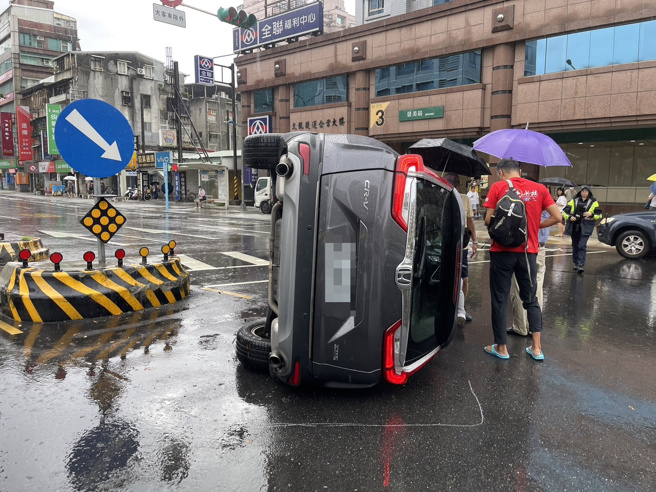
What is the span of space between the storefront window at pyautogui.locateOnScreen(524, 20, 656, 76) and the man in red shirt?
1852 cm

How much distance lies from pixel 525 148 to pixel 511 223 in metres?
1.42

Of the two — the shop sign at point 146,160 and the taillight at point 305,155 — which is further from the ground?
the shop sign at point 146,160

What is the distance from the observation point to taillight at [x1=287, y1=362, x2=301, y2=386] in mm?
3492

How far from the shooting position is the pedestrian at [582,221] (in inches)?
388

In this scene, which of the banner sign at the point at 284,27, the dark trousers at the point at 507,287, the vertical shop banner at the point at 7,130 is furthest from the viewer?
the vertical shop banner at the point at 7,130

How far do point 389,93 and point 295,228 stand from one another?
2463 centimetres

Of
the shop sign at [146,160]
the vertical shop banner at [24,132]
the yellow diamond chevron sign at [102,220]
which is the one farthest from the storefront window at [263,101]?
the vertical shop banner at [24,132]

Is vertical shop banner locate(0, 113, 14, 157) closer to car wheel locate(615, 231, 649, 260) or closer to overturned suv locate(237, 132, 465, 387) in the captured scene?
car wheel locate(615, 231, 649, 260)

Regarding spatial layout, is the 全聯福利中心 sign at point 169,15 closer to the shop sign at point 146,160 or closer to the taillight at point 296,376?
the taillight at point 296,376

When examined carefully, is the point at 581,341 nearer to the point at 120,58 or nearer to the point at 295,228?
the point at 295,228

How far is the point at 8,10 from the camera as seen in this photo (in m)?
78.2

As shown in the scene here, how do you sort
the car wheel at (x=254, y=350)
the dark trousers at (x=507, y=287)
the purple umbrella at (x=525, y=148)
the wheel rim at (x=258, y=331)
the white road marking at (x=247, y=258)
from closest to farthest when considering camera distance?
the car wheel at (x=254, y=350)
the wheel rim at (x=258, y=331)
the dark trousers at (x=507, y=287)
the purple umbrella at (x=525, y=148)
the white road marking at (x=247, y=258)

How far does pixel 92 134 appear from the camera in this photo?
6008 mm

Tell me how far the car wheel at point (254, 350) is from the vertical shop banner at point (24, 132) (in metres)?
77.9
